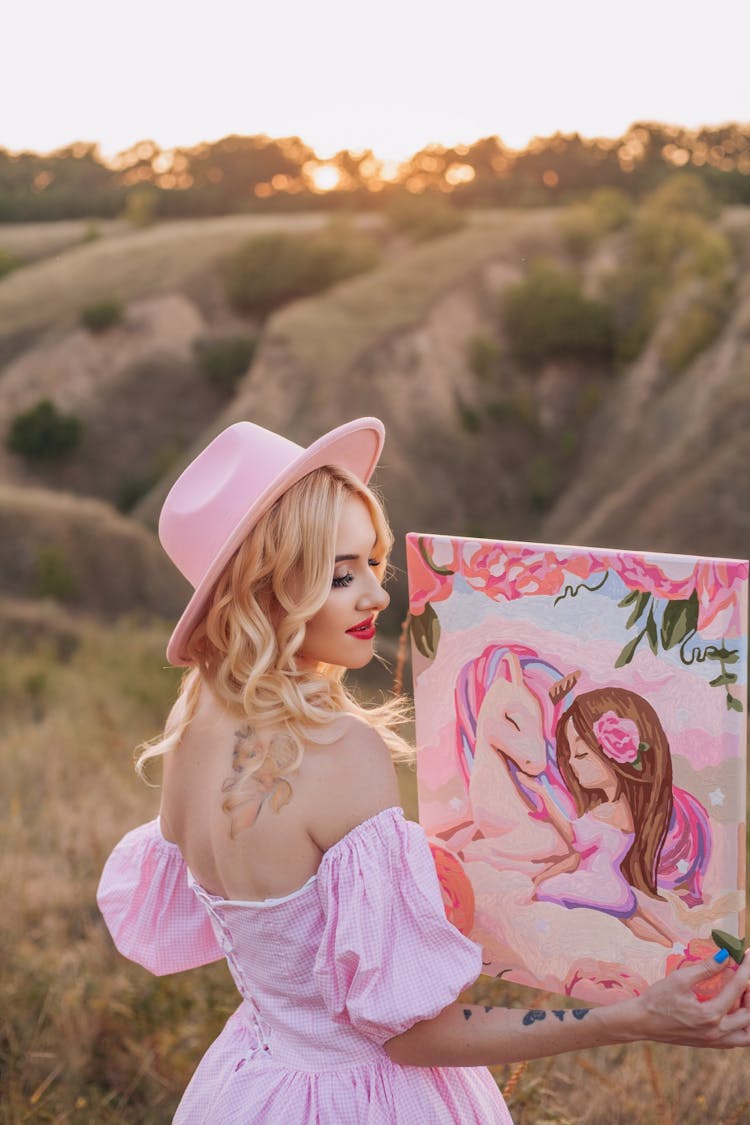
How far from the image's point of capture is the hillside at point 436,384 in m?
20.5

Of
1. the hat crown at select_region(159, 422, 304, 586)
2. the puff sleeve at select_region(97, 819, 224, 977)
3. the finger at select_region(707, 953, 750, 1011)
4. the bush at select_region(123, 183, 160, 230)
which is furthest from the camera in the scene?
the bush at select_region(123, 183, 160, 230)

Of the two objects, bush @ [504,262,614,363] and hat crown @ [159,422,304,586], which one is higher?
hat crown @ [159,422,304,586]

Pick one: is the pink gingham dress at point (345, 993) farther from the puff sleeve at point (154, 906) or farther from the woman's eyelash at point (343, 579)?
the woman's eyelash at point (343, 579)

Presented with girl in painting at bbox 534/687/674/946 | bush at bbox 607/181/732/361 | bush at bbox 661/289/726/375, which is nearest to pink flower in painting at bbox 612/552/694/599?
girl in painting at bbox 534/687/674/946

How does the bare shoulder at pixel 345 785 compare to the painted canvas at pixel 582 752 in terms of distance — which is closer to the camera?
the painted canvas at pixel 582 752

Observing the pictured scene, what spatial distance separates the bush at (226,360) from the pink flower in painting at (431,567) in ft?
86.7

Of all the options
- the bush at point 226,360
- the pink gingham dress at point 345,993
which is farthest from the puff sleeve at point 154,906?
the bush at point 226,360

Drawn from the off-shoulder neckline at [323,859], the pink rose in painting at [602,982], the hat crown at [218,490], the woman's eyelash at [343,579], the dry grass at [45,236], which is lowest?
→ the dry grass at [45,236]

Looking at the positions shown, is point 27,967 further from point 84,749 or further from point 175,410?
point 175,410

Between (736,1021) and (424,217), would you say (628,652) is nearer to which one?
(736,1021)

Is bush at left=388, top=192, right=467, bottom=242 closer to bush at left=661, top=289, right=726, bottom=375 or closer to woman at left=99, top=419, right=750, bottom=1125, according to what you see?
bush at left=661, top=289, right=726, bottom=375

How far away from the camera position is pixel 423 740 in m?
1.57

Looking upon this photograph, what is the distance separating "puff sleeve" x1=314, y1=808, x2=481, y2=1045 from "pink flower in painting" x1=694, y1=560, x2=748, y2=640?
17.5 inches

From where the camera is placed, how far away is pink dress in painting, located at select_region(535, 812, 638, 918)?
142cm
